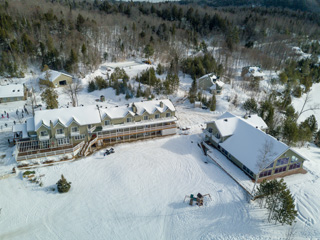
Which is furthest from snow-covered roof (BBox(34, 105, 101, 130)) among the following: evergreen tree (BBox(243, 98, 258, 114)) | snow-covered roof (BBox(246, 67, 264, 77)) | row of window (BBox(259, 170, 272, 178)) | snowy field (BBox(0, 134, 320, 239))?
snow-covered roof (BBox(246, 67, 264, 77))

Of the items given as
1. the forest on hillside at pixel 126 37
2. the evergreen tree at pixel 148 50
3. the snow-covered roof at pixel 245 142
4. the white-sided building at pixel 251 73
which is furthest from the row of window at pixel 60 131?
the white-sided building at pixel 251 73

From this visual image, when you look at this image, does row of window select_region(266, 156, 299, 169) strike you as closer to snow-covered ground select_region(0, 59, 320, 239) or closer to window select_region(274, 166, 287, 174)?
window select_region(274, 166, 287, 174)

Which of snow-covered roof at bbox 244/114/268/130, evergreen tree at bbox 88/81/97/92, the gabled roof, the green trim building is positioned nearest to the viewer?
the green trim building

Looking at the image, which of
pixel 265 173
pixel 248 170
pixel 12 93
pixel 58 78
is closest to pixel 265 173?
pixel 265 173

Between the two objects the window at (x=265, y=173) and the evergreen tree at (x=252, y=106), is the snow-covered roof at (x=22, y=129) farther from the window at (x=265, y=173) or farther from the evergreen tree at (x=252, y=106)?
the evergreen tree at (x=252, y=106)

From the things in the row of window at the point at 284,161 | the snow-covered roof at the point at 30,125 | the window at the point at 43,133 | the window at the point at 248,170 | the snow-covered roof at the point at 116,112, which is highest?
the snow-covered roof at the point at 116,112

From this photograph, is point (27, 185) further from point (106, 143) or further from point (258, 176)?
point (258, 176)

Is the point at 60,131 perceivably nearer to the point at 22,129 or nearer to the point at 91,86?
the point at 22,129
